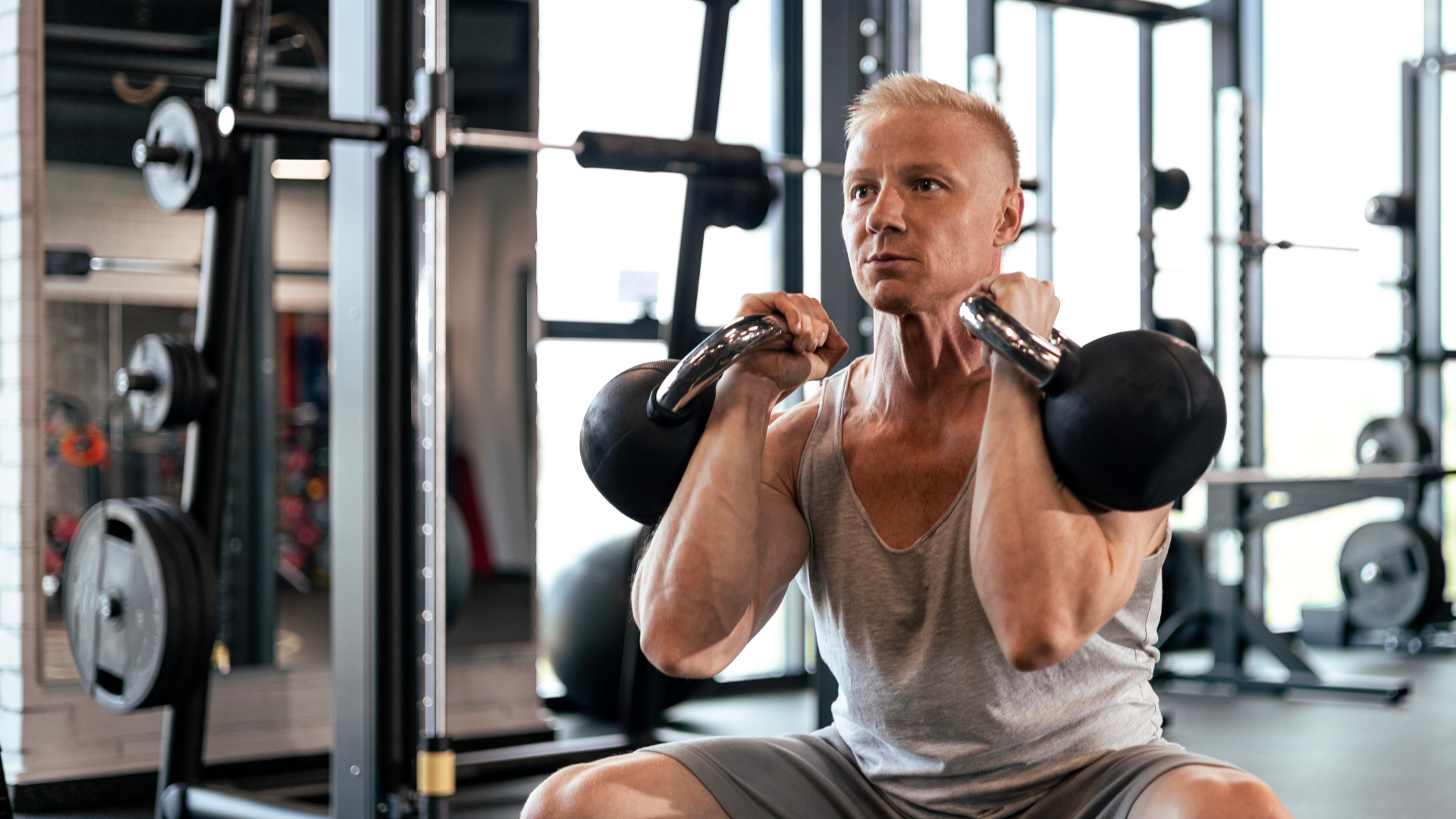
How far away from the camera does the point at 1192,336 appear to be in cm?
406

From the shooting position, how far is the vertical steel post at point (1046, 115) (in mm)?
4867

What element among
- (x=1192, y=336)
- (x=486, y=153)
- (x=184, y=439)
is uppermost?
(x=486, y=153)

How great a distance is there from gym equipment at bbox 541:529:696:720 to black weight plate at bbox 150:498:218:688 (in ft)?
4.27

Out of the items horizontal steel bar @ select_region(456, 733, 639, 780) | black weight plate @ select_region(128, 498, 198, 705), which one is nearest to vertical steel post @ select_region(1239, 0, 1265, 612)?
horizontal steel bar @ select_region(456, 733, 639, 780)

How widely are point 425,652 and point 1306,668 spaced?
3.53 metres

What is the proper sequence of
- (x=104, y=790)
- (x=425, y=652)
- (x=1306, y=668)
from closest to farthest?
1. (x=425, y=652)
2. (x=104, y=790)
3. (x=1306, y=668)

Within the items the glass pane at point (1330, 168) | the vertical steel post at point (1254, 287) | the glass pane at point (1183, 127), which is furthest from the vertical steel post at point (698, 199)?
the glass pane at point (1330, 168)

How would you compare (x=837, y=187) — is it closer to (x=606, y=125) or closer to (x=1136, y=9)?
(x=606, y=125)

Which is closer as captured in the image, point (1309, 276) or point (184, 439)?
point (184, 439)

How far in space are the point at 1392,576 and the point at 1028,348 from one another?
5033mm

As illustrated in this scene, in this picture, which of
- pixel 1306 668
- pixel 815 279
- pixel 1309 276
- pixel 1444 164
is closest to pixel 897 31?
pixel 815 279

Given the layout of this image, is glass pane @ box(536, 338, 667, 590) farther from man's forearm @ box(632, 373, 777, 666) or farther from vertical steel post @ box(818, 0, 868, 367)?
man's forearm @ box(632, 373, 777, 666)

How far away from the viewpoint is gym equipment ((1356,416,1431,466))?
560 cm

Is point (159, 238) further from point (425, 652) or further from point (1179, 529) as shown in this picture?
point (1179, 529)
